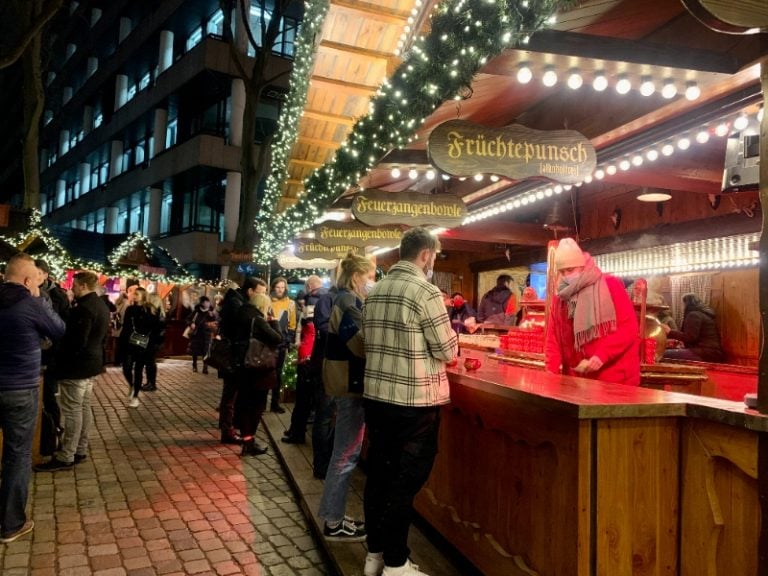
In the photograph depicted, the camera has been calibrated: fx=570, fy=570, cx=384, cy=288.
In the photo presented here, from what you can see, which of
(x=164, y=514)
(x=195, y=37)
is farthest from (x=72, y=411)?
(x=195, y=37)

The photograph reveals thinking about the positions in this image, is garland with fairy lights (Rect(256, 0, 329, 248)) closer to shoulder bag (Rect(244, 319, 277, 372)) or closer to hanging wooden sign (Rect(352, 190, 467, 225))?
hanging wooden sign (Rect(352, 190, 467, 225))

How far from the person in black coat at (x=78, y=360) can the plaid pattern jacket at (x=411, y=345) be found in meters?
4.06

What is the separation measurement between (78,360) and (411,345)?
14.3ft

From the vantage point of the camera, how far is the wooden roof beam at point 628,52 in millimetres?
3455

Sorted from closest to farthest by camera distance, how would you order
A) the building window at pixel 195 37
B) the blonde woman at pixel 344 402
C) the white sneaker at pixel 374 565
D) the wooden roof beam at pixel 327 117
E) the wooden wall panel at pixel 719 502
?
the wooden wall panel at pixel 719 502, the white sneaker at pixel 374 565, the blonde woman at pixel 344 402, the wooden roof beam at pixel 327 117, the building window at pixel 195 37

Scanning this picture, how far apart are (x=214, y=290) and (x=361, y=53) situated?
17.7 m

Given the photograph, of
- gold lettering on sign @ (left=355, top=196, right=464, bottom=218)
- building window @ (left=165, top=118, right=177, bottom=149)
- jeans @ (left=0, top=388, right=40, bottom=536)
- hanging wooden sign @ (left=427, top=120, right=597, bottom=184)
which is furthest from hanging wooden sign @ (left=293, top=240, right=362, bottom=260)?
building window @ (left=165, top=118, right=177, bottom=149)

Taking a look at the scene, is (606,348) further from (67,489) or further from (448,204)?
(67,489)

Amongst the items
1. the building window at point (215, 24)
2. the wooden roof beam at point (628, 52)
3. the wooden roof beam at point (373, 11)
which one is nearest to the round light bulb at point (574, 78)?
the wooden roof beam at point (628, 52)

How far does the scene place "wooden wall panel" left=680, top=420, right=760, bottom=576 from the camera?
2.57m

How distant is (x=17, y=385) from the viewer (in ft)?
14.1

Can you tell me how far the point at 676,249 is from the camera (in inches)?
328

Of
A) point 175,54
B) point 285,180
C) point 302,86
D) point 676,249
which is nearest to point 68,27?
point 175,54

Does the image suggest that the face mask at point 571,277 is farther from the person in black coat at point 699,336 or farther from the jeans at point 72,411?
the jeans at point 72,411
